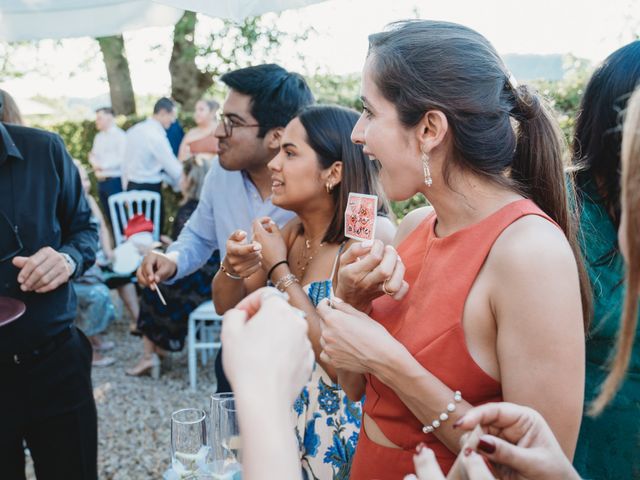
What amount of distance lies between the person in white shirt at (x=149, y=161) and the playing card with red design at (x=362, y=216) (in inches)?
279

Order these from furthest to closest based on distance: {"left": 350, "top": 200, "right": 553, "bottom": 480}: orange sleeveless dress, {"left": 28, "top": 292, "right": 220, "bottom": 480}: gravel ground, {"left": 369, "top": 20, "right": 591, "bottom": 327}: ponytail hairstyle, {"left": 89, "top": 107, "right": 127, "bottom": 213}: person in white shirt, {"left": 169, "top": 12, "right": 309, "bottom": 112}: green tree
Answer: {"left": 89, "top": 107, "right": 127, "bottom": 213}: person in white shirt
{"left": 169, "top": 12, "right": 309, "bottom": 112}: green tree
{"left": 28, "top": 292, "right": 220, "bottom": 480}: gravel ground
{"left": 369, "top": 20, "right": 591, "bottom": 327}: ponytail hairstyle
{"left": 350, "top": 200, "right": 553, "bottom": 480}: orange sleeveless dress

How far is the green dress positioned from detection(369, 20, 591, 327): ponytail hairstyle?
196 mm

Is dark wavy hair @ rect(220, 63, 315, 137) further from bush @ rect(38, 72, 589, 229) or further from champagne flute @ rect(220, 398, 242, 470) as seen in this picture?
bush @ rect(38, 72, 589, 229)

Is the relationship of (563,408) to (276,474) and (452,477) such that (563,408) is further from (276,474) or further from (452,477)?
(276,474)

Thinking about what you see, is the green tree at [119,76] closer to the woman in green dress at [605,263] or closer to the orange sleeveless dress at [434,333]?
the woman in green dress at [605,263]

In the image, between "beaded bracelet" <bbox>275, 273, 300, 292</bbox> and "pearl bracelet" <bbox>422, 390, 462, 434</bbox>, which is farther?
→ "beaded bracelet" <bbox>275, 273, 300, 292</bbox>

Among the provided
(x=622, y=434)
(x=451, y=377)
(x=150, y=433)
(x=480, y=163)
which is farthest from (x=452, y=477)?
(x=150, y=433)

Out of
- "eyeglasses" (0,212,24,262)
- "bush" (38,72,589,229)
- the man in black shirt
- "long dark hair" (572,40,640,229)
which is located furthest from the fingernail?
"bush" (38,72,589,229)

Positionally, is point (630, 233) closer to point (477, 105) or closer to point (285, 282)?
point (477, 105)

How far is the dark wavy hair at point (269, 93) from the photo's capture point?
2.94 m

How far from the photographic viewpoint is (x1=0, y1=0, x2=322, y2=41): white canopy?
9.64 ft

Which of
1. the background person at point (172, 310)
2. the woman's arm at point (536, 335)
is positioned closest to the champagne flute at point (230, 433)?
the woman's arm at point (536, 335)

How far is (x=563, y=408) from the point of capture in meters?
1.37

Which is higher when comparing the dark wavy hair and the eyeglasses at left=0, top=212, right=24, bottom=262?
the dark wavy hair
